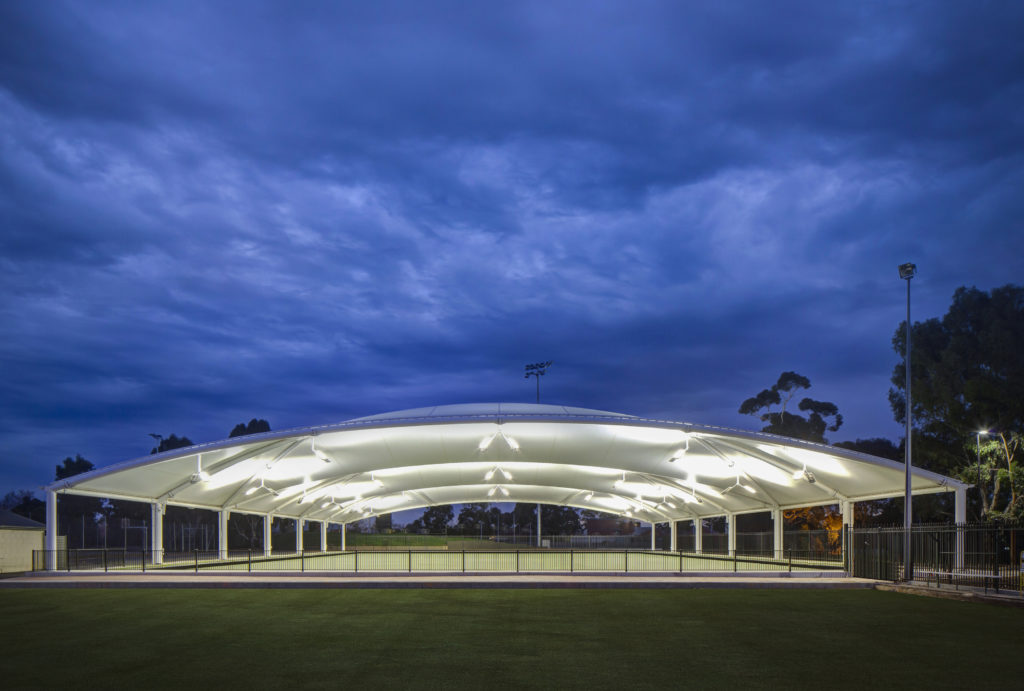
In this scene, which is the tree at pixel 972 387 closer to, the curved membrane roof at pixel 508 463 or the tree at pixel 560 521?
the curved membrane roof at pixel 508 463

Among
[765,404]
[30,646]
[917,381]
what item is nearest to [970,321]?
[917,381]

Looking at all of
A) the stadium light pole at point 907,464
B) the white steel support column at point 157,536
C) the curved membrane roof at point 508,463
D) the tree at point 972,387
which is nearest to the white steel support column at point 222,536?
the curved membrane roof at point 508,463

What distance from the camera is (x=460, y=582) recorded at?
71.4 feet

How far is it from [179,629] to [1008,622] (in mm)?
14861

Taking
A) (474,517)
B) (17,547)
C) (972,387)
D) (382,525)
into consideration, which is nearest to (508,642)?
(17,547)

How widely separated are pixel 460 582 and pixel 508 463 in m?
19.2

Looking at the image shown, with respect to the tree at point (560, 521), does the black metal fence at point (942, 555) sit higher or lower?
higher

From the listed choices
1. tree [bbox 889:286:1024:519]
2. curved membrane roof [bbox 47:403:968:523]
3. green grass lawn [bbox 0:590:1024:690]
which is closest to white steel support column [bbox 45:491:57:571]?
curved membrane roof [bbox 47:403:968:523]

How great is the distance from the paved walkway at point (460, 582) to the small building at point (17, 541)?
737 centimetres

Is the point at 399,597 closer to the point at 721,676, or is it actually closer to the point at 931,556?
the point at 721,676

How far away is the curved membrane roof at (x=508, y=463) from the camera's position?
90.8ft

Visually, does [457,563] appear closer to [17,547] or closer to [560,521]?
[17,547]

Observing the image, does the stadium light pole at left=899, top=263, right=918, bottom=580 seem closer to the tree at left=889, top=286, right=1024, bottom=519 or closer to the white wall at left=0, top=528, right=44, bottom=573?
the tree at left=889, top=286, right=1024, bottom=519

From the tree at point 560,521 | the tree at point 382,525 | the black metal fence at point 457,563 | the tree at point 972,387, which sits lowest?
the tree at point 560,521
